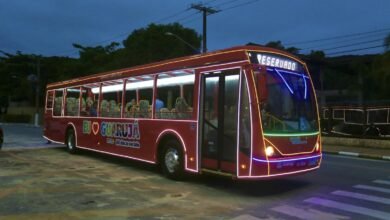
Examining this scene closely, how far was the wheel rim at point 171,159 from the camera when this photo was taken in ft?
38.5

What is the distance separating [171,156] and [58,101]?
8.97 meters

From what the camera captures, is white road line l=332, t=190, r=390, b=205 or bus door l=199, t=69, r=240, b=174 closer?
white road line l=332, t=190, r=390, b=205

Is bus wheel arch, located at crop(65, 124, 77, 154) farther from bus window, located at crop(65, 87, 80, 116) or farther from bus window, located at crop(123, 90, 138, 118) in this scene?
bus window, located at crop(123, 90, 138, 118)

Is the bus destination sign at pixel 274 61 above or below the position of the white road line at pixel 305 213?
above

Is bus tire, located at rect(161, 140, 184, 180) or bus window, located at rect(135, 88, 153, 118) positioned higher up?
bus window, located at rect(135, 88, 153, 118)

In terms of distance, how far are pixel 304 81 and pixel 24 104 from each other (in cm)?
7734

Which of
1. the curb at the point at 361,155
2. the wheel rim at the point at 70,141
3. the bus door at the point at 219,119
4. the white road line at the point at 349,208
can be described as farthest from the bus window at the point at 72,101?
the curb at the point at 361,155

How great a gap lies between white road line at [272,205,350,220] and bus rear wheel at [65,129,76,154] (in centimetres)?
1089

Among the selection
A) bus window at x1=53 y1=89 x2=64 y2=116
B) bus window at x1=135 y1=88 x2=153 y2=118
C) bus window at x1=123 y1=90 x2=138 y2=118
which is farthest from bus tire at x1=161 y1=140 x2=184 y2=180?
bus window at x1=53 y1=89 x2=64 y2=116

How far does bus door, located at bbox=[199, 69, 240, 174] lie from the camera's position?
10047mm

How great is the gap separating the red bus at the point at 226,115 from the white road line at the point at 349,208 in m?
0.80

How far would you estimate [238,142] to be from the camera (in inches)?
385

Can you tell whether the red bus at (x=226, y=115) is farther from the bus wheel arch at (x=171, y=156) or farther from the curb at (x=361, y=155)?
the curb at (x=361, y=155)

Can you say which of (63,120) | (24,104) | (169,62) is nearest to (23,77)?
(24,104)
